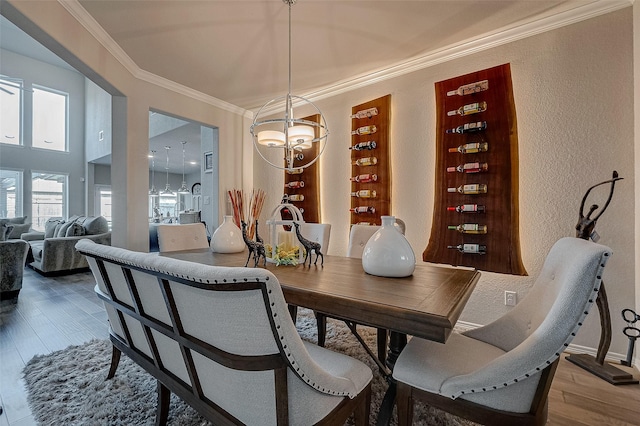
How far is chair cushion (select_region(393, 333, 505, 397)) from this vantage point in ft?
3.34

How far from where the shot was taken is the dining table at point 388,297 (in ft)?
2.94

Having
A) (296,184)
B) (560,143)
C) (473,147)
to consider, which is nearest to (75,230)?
(296,184)

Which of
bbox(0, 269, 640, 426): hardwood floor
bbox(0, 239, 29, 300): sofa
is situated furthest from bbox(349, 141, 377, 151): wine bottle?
bbox(0, 239, 29, 300): sofa

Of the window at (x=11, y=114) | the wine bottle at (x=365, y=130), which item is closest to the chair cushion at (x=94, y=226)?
the window at (x=11, y=114)

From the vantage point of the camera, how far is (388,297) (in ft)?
3.44

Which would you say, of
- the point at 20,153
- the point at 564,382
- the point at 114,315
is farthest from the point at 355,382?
the point at 20,153

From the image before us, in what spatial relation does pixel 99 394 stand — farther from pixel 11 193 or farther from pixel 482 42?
pixel 11 193

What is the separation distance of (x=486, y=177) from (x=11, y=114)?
10.4m

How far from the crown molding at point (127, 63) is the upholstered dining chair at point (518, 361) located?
329 centimetres

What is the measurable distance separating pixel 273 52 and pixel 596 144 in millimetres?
2811

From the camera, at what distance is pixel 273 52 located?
2.76 m

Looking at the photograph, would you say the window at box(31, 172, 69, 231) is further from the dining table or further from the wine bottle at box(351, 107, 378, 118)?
the dining table

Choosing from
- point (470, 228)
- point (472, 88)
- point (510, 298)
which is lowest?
point (510, 298)

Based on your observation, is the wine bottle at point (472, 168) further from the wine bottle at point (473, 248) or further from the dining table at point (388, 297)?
the dining table at point (388, 297)
